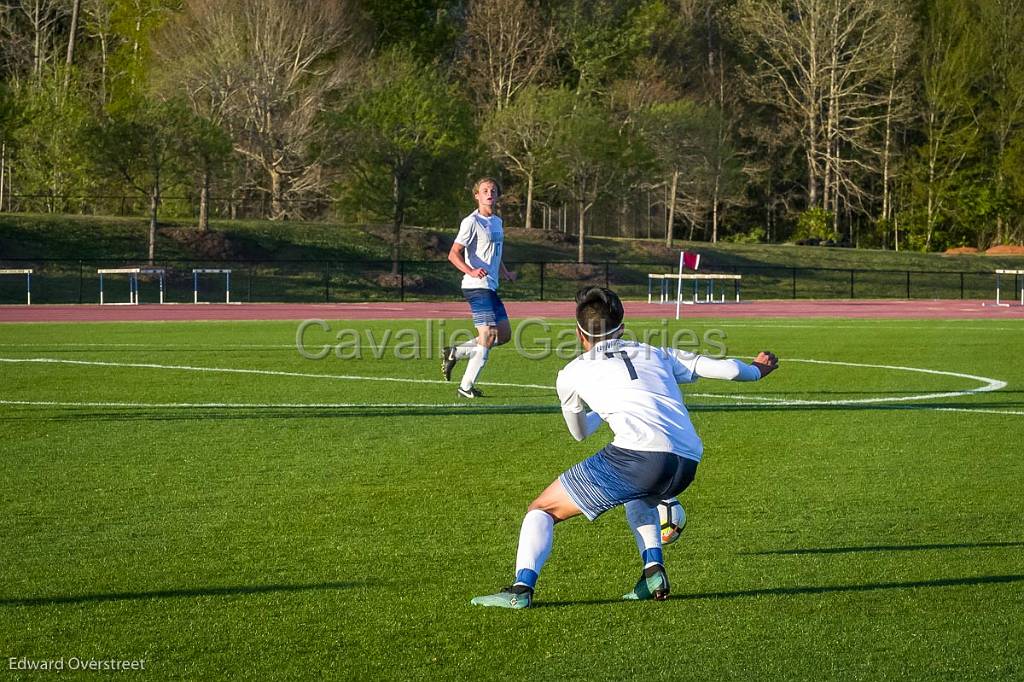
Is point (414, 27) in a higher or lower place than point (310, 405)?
higher

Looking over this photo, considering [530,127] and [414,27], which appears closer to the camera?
[530,127]

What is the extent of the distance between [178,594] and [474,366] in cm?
840

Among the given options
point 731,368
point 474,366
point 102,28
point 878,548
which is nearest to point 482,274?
point 474,366

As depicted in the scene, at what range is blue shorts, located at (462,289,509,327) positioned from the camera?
574 inches

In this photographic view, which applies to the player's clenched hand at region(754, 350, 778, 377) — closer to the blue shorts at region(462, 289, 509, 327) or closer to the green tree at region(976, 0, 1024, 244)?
the blue shorts at region(462, 289, 509, 327)

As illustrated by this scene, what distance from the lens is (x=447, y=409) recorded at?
13.1m

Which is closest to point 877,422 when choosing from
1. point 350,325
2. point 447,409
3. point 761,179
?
point 447,409

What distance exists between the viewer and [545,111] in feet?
185

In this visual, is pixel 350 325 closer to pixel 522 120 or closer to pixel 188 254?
pixel 188 254

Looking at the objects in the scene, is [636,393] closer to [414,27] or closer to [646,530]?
[646,530]

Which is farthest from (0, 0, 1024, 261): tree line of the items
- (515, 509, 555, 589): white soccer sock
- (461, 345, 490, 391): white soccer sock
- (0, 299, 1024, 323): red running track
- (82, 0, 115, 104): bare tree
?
(515, 509, 555, 589): white soccer sock

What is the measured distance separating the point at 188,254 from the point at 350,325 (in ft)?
65.6

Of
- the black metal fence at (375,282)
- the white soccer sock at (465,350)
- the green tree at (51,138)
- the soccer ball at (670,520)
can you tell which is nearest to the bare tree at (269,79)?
the green tree at (51,138)

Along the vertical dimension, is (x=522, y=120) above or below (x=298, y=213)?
above
